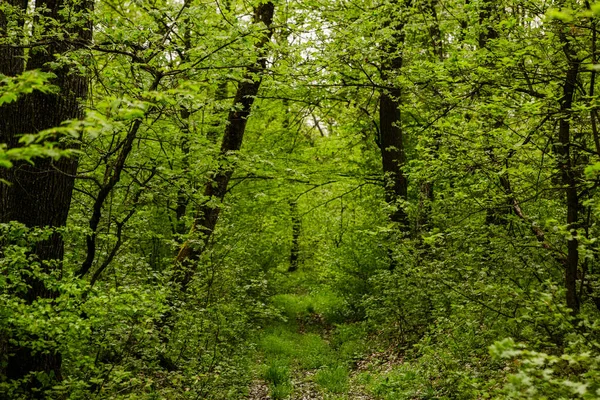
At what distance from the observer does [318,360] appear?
1066 centimetres

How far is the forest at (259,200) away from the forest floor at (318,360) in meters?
0.08

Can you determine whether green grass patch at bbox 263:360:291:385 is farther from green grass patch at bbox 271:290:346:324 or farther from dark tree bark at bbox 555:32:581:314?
green grass patch at bbox 271:290:346:324

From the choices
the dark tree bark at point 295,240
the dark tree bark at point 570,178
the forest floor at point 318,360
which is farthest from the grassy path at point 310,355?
the dark tree bark at point 570,178

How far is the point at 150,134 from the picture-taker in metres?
7.98

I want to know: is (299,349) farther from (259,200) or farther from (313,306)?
(313,306)

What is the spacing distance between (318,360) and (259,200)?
399 cm

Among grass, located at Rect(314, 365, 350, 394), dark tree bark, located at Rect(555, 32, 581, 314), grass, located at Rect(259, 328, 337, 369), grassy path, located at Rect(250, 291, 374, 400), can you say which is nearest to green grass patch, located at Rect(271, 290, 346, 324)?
grassy path, located at Rect(250, 291, 374, 400)

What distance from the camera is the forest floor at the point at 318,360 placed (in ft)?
27.9

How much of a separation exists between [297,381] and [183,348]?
→ 2.96 m

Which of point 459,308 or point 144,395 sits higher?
point 459,308

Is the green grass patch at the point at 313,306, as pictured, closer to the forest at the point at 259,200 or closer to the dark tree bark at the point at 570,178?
the forest at the point at 259,200

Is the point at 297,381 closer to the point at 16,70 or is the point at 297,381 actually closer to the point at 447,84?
the point at 447,84

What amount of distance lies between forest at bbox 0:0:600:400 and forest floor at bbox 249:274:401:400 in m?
0.08

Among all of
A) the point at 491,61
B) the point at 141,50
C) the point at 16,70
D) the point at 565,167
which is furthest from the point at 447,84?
the point at 16,70
